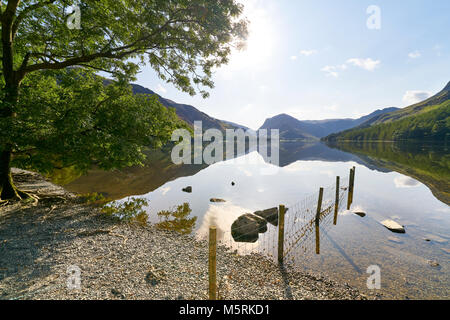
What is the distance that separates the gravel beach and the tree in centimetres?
473

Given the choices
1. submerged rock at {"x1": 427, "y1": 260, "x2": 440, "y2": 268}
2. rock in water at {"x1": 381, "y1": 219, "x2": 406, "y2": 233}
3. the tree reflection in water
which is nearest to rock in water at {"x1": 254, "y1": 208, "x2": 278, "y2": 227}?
the tree reflection in water

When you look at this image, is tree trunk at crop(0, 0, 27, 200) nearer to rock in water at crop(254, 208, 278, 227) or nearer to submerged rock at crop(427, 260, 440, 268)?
rock in water at crop(254, 208, 278, 227)

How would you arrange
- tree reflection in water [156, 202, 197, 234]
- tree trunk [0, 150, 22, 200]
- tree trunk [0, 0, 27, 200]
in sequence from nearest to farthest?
tree trunk [0, 0, 27, 200]
tree trunk [0, 150, 22, 200]
tree reflection in water [156, 202, 197, 234]

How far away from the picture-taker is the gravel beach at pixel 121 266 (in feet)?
22.2

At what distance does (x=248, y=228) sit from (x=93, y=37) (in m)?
18.2

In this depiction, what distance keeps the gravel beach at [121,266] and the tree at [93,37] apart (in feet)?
15.5

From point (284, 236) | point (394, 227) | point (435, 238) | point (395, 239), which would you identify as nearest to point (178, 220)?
point (284, 236)

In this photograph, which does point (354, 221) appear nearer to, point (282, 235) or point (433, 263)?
point (433, 263)

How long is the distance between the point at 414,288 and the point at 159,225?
668 inches

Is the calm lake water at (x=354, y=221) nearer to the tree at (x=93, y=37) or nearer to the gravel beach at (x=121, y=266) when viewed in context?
the gravel beach at (x=121, y=266)

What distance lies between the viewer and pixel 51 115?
10070 mm

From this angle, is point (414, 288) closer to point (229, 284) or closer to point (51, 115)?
point (229, 284)

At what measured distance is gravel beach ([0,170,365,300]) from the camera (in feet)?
22.2

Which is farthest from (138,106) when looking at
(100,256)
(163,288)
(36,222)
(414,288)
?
(414,288)
